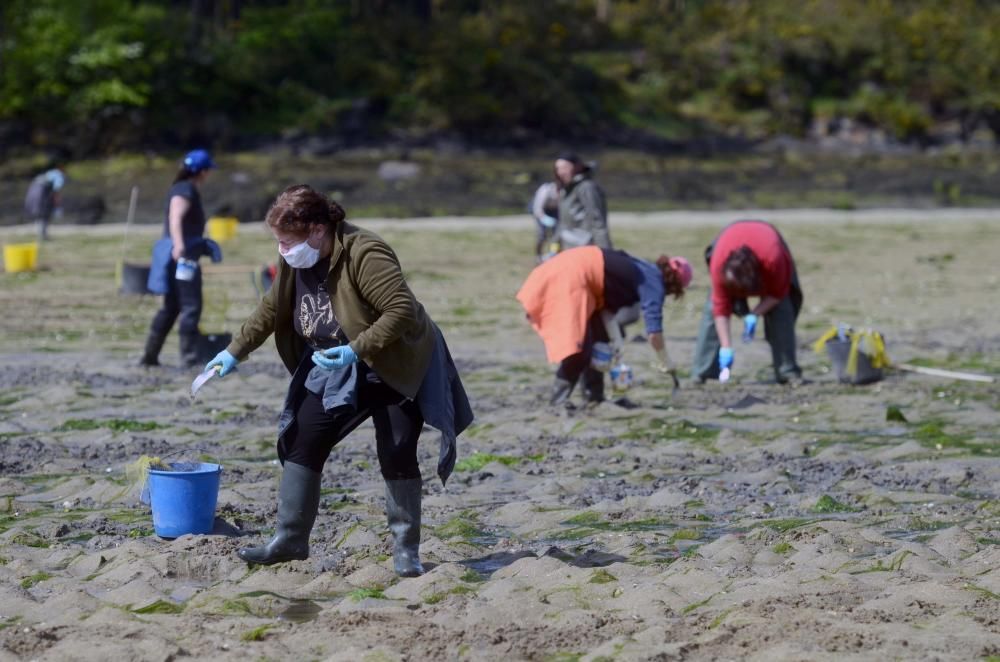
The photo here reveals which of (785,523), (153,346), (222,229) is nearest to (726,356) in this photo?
(785,523)

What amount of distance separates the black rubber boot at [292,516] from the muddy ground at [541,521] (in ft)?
0.27

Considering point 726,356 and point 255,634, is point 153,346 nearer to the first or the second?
point 726,356

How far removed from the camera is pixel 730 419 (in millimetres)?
10031

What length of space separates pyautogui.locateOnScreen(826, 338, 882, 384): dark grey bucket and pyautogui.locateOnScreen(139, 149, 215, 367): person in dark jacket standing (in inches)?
187

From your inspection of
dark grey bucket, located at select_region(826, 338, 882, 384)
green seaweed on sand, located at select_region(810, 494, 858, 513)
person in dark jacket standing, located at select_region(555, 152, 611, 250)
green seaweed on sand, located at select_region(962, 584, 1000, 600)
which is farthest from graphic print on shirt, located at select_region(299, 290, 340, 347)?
person in dark jacket standing, located at select_region(555, 152, 611, 250)

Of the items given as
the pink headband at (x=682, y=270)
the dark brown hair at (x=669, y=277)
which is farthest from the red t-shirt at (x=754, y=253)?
the dark brown hair at (x=669, y=277)

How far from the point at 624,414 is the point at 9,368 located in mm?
5010

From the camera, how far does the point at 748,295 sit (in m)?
10.8

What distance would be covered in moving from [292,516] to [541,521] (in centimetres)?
148

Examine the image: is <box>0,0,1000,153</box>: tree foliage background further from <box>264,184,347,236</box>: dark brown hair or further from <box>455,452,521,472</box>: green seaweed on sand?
<box>264,184,347,236</box>: dark brown hair

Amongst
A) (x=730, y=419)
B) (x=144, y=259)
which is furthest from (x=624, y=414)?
(x=144, y=259)

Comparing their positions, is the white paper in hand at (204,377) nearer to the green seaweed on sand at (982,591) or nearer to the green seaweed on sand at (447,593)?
the green seaweed on sand at (447,593)

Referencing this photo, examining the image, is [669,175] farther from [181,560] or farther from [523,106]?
[181,560]

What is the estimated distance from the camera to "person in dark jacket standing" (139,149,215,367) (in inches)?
447
